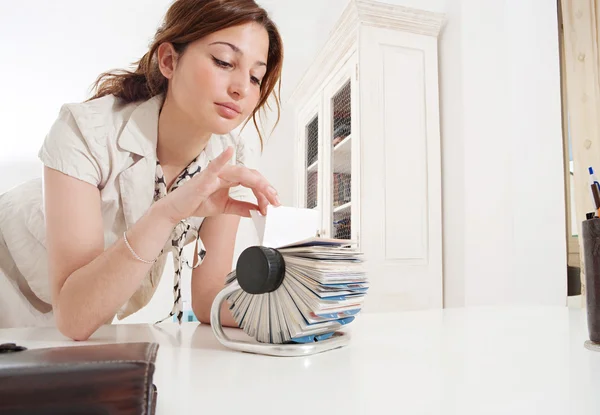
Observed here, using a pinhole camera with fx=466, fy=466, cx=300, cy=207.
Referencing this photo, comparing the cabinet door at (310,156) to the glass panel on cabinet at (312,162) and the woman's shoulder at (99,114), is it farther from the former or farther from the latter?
the woman's shoulder at (99,114)

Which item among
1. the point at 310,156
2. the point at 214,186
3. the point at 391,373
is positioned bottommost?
the point at 391,373

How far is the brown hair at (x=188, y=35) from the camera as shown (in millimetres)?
890

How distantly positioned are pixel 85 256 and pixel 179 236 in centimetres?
17

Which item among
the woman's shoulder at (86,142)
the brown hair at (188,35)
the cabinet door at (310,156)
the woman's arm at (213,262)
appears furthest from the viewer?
the cabinet door at (310,156)

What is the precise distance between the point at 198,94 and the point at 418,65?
6.18 feet

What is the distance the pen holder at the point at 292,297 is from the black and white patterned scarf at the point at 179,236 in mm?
272

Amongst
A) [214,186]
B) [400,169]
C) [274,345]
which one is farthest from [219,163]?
[400,169]

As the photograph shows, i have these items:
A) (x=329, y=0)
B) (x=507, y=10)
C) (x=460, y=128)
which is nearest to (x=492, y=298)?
(x=460, y=128)

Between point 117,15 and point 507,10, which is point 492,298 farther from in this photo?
point 117,15

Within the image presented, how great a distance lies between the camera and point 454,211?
234 centimetres

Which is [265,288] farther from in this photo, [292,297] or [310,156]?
[310,156]

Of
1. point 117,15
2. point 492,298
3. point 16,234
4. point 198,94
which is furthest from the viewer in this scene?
point 117,15

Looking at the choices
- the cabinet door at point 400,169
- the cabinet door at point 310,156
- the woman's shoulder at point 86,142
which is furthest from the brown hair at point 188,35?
the cabinet door at point 310,156

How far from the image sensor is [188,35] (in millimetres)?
909
